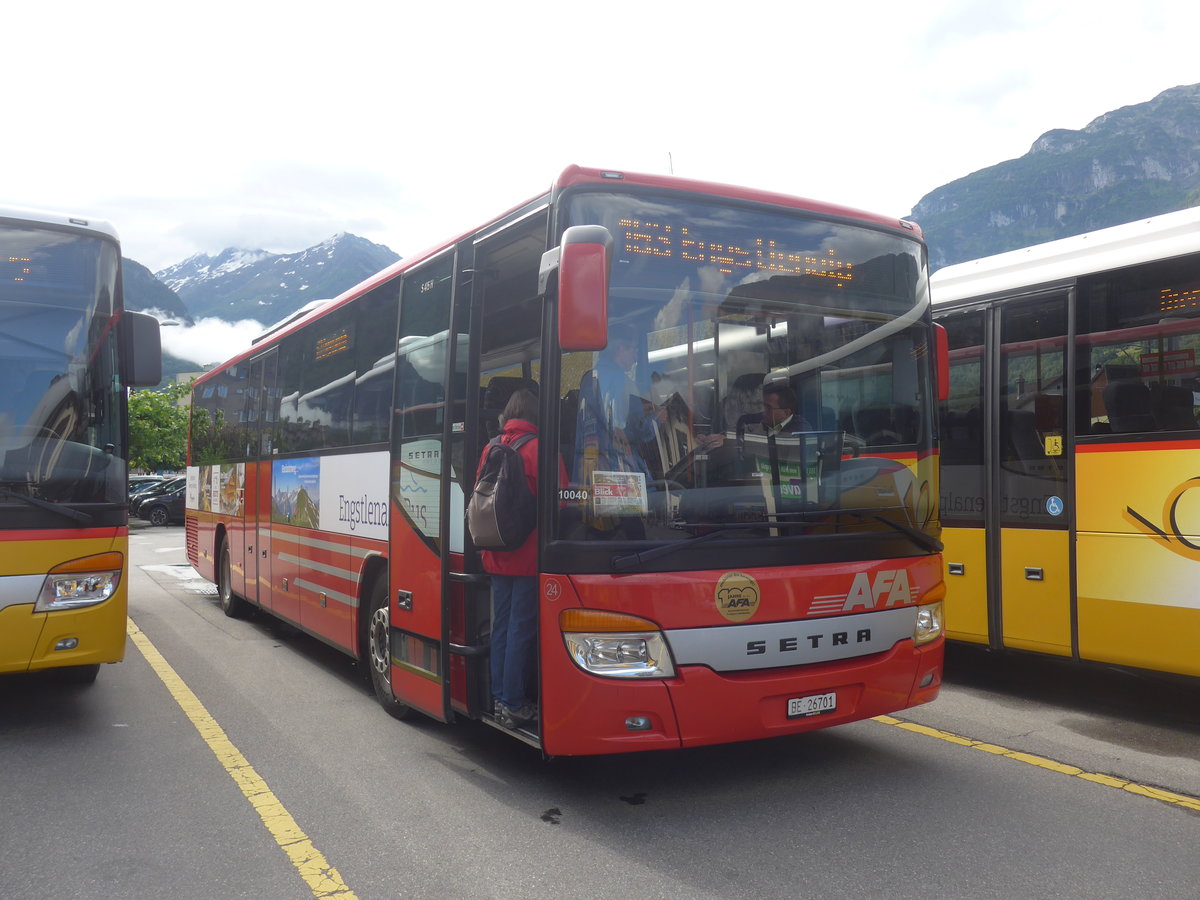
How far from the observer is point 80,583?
604cm

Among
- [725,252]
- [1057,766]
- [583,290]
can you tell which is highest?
[725,252]

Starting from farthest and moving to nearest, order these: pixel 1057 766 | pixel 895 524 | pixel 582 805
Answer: pixel 1057 766 < pixel 895 524 < pixel 582 805

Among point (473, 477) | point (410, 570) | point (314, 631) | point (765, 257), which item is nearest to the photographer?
point (765, 257)

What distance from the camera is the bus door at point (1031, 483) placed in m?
6.70

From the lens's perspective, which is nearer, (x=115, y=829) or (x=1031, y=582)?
(x=115, y=829)

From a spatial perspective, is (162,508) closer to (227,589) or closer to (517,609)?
(227,589)

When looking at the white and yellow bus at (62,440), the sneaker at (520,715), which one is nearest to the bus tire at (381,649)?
the white and yellow bus at (62,440)

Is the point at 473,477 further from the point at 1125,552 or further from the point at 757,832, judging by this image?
the point at 1125,552

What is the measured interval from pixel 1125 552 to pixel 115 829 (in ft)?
19.1

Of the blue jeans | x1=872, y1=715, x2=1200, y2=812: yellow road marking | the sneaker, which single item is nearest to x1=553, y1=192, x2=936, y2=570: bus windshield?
the blue jeans

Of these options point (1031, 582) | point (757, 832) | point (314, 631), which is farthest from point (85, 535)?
point (1031, 582)

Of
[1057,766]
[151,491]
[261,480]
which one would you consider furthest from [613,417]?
[151,491]

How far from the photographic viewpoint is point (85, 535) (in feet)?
19.8

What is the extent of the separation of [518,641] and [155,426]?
40.6 metres
